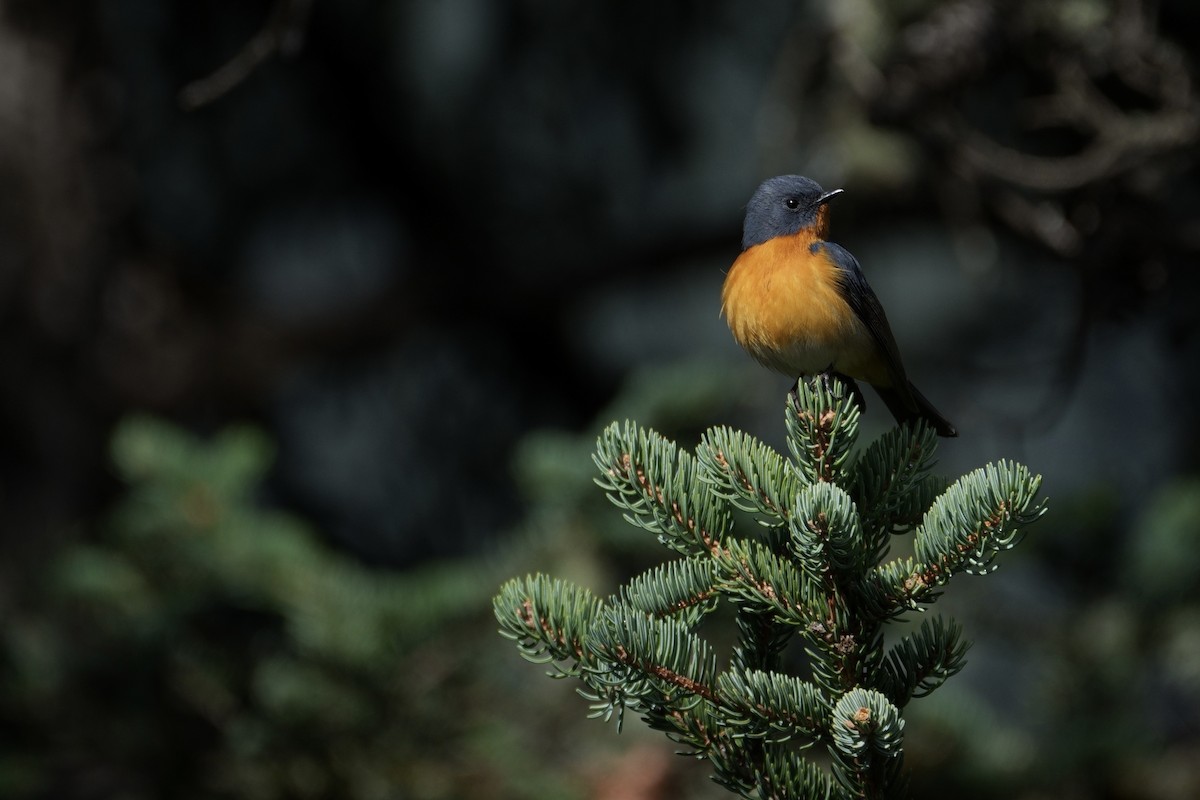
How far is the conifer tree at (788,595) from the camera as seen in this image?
1.62 m

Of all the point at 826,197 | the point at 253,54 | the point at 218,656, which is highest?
the point at 826,197

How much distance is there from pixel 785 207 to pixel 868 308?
36 centimetres

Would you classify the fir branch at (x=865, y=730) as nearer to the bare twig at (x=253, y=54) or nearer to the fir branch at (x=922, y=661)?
the fir branch at (x=922, y=661)

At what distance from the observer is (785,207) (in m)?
3.13

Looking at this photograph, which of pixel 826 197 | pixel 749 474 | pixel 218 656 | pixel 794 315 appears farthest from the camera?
pixel 218 656

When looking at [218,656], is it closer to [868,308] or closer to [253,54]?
[253,54]

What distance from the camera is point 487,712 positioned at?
355 centimetres

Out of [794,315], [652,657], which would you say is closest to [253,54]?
[794,315]

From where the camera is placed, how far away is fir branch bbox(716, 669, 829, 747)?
5.41 ft

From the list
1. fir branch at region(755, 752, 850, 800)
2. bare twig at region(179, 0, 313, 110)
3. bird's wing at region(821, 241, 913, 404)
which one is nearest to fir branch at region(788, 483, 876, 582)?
fir branch at region(755, 752, 850, 800)

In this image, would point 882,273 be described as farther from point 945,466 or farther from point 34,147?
point 34,147

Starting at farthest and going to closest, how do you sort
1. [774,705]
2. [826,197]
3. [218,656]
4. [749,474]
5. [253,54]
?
[218,656] → [826,197] → [253,54] → [749,474] → [774,705]

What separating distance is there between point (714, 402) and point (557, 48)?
261cm

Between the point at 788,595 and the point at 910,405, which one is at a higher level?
the point at 910,405
